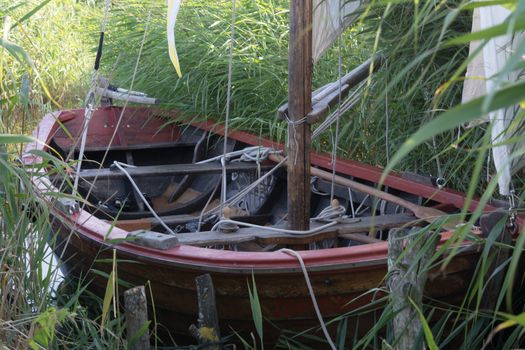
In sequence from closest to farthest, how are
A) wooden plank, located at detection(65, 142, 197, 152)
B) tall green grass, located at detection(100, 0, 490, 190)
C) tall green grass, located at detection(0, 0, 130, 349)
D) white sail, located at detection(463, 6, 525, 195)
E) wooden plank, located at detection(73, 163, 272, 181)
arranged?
tall green grass, located at detection(0, 0, 130, 349) < white sail, located at detection(463, 6, 525, 195) < tall green grass, located at detection(100, 0, 490, 190) < wooden plank, located at detection(73, 163, 272, 181) < wooden plank, located at detection(65, 142, 197, 152)

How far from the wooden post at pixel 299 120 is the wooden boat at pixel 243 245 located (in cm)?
16

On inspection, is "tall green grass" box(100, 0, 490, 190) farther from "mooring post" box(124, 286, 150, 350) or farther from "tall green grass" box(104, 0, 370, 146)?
"mooring post" box(124, 286, 150, 350)

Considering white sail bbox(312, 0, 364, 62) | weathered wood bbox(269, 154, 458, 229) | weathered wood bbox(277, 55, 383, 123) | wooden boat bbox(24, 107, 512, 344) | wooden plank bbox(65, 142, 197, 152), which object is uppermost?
white sail bbox(312, 0, 364, 62)

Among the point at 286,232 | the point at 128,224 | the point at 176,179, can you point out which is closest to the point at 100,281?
the point at 128,224

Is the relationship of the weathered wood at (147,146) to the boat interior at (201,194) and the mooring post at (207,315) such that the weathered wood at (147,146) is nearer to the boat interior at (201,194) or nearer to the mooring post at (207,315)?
the boat interior at (201,194)

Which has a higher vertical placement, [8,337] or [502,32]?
[502,32]

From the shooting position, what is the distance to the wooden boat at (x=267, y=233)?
315 cm

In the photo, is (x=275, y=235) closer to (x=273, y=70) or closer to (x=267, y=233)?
(x=267, y=233)

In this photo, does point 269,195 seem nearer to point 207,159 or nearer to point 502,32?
point 207,159

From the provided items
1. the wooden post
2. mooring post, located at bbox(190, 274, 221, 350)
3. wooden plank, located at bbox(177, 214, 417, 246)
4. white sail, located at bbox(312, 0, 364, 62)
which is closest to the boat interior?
wooden plank, located at bbox(177, 214, 417, 246)

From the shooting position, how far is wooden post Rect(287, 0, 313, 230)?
12.1 ft

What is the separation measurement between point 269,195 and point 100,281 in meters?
1.22

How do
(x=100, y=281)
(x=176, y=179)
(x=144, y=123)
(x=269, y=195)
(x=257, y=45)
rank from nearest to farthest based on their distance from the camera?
(x=100, y=281), (x=269, y=195), (x=176, y=179), (x=144, y=123), (x=257, y=45)

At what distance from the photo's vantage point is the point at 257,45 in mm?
6438
